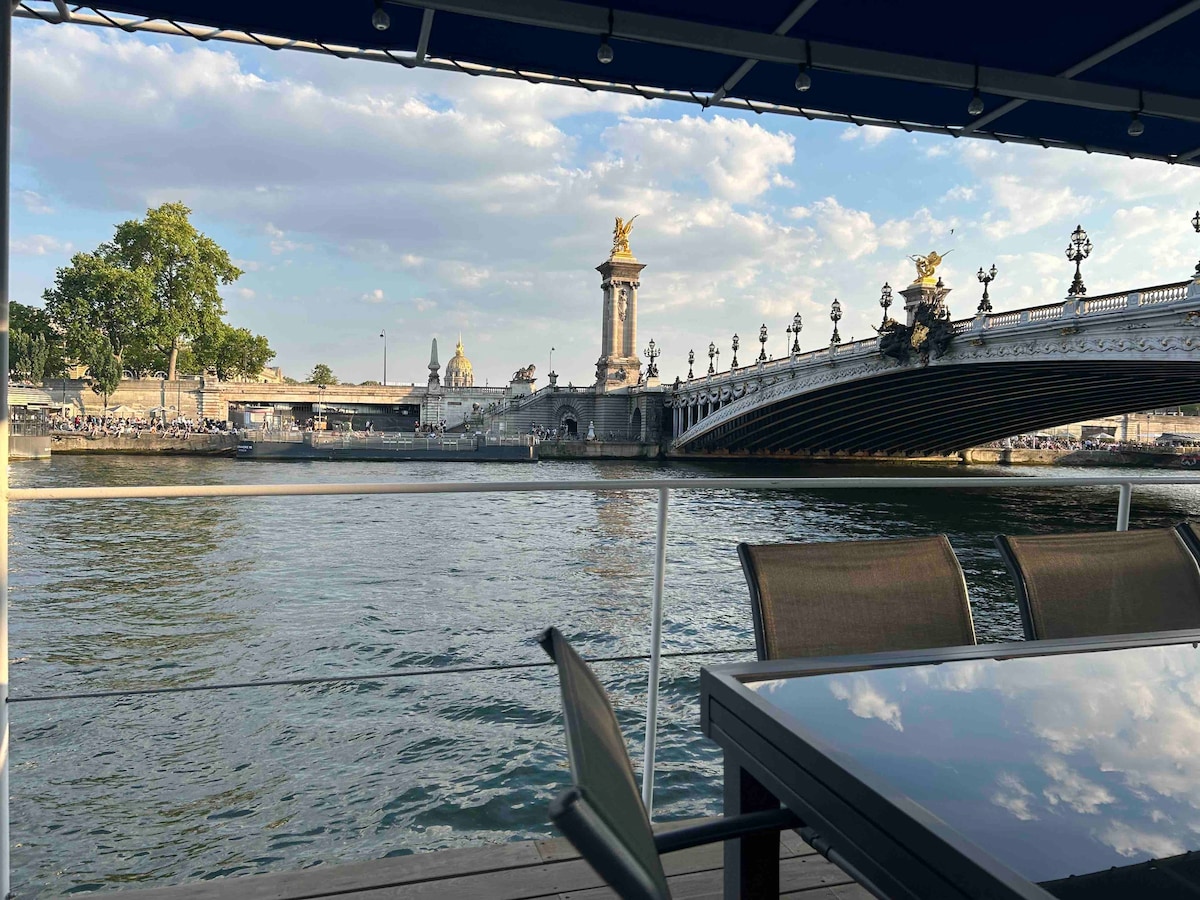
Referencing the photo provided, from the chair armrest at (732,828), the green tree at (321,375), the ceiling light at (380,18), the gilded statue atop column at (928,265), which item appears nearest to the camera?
the chair armrest at (732,828)

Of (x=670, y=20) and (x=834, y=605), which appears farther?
(x=670, y=20)

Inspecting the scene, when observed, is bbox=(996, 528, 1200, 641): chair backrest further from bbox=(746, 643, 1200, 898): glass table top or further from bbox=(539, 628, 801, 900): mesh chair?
bbox=(539, 628, 801, 900): mesh chair

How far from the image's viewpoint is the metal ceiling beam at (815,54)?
2439 mm

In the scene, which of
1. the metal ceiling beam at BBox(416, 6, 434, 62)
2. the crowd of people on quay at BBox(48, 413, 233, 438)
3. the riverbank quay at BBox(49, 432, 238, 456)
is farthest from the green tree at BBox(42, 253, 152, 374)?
the metal ceiling beam at BBox(416, 6, 434, 62)

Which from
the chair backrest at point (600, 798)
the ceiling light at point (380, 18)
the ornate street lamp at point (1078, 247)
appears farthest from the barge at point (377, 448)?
the chair backrest at point (600, 798)

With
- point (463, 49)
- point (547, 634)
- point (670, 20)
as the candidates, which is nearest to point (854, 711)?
point (547, 634)

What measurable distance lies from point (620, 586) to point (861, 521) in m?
7.88

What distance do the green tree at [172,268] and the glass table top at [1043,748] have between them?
50659 mm

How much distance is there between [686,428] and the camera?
4006 centimetres

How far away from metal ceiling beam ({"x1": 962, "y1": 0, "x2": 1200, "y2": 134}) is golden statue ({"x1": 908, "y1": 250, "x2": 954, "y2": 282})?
1146 inches

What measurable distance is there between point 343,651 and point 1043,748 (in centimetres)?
805

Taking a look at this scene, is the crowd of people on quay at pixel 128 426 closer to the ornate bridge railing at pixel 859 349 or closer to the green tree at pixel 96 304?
the green tree at pixel 96 304

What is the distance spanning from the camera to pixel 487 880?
64.6 inches

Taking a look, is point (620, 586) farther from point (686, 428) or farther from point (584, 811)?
point (686, 428)
